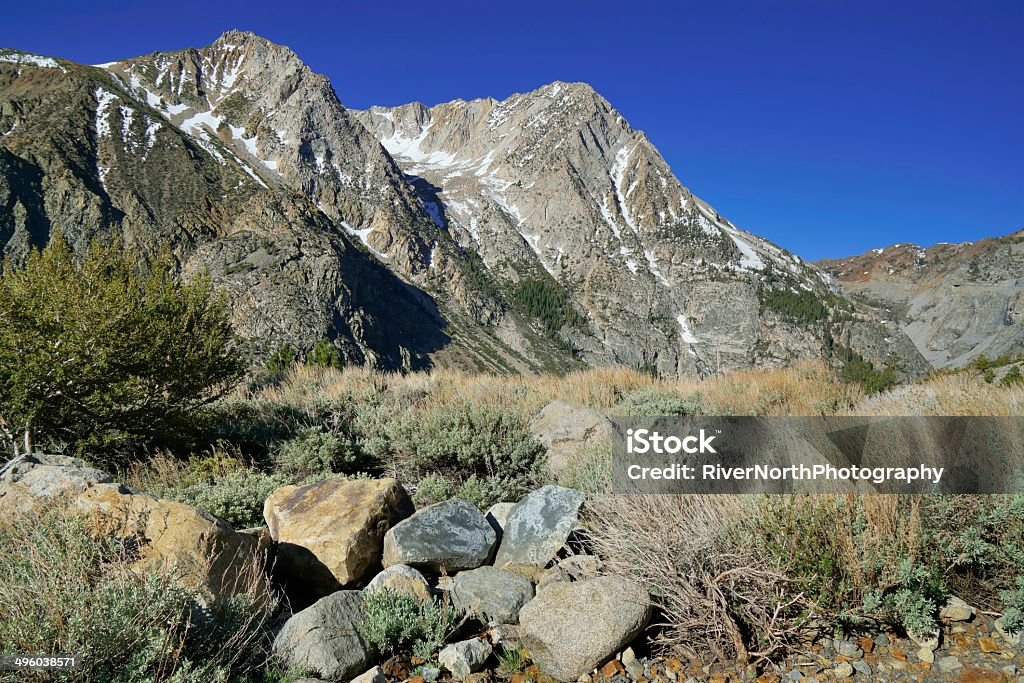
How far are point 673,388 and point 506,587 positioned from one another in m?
6.75

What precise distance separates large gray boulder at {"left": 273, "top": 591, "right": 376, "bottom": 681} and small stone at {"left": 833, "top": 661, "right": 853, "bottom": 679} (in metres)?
2.67

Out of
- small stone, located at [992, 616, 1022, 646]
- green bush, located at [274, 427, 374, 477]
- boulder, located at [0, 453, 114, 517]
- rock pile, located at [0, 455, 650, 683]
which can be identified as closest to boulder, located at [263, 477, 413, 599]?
rock pile, located at [0, 455, 650, 683]

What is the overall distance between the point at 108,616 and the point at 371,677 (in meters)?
1.38

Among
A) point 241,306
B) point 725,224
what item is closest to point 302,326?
point 241,306

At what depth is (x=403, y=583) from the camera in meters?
3.96

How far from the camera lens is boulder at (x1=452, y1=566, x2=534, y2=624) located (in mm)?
3881

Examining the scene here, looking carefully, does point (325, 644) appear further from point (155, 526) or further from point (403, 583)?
point (155, 526)

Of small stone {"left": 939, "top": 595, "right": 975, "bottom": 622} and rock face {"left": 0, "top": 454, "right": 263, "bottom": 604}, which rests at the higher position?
rock face {"left": 0, "top": 454, "right": 263, "bottom": 604}

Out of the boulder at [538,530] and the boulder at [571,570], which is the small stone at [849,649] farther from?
the boulder at [538,530]

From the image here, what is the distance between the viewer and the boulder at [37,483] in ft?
12.4

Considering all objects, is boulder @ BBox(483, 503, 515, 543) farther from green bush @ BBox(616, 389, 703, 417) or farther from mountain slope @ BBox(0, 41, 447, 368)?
mountain slope @ BBox(0, 41, 447, 368)

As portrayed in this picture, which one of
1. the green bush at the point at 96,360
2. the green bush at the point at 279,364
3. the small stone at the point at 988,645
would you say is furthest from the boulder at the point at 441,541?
the green bush at the point at 279,364

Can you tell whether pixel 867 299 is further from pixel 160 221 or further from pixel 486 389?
pixel 486 389

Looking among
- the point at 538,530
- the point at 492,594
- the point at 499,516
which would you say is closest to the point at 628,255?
the point at 499,516
